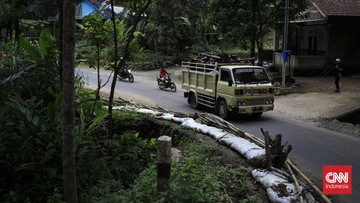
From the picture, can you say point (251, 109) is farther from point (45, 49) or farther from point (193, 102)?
point (45, 49)

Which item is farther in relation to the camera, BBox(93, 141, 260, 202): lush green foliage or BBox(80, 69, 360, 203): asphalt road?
BBox(80, 69, 360, 203): asphalt road

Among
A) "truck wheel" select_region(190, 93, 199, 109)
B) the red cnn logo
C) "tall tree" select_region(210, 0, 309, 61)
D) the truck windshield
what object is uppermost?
"tall tree" select_region(210, 0, 309, 61)

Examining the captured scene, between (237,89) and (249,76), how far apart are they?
29.1 inches

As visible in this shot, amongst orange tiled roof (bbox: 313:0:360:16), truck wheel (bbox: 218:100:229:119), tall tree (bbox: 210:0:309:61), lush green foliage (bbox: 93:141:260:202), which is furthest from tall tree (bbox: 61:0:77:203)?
orange tiled roof (bbox: 313:0:360:16)

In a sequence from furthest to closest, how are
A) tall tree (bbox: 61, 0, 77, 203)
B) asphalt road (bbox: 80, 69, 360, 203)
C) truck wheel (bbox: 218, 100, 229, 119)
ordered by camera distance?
truck wheel (bbox: 218, 100, 229, 119), asphalt road (bbox: 80, 69, 360, 203), tall tree (bbox: 61, 0, 77, 203)

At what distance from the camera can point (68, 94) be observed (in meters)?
3.70

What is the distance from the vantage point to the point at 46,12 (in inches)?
348

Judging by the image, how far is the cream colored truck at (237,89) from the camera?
12922 mm

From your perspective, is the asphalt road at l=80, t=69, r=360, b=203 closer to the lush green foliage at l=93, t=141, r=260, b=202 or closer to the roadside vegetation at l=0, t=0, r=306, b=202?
the lush green foliage at l=93, t=141, r=260, b=202

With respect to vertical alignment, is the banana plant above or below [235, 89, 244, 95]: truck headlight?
above

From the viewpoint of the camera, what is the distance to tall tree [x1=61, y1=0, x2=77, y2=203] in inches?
143

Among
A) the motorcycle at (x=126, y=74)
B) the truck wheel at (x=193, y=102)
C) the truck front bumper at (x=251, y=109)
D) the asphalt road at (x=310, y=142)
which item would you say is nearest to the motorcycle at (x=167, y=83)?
the asphalt road at (x=310, y=142)

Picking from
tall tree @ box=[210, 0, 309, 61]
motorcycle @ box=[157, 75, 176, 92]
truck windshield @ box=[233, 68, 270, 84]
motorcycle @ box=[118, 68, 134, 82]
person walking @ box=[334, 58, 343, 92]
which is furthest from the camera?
motorcycle @ box=[118, 68, 134, 82]

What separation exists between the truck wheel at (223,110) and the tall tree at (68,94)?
32.4ft
